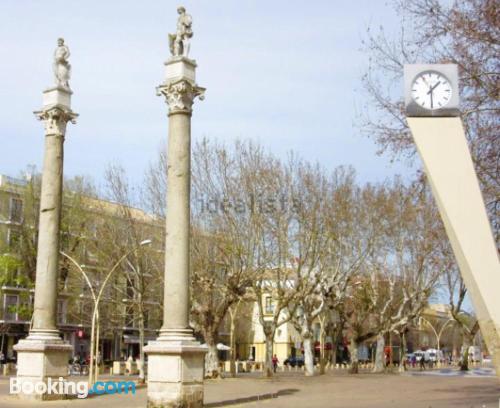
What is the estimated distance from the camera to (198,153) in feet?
119

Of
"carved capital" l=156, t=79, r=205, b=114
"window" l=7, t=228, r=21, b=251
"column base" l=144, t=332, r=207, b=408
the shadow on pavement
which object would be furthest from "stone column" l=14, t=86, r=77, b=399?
"window" l=7, t=228, r=21, b=251

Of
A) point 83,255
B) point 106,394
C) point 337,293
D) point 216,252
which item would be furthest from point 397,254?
point 106,394

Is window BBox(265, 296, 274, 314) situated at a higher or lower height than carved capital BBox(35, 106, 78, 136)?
lower

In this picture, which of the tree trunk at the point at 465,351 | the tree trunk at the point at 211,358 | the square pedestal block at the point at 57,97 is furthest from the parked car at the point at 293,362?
the square pedestal block at the point at 57,97

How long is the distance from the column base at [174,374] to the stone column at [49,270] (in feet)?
15.4

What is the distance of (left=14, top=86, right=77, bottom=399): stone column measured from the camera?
72.4 feet

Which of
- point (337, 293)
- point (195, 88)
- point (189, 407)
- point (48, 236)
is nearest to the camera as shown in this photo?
point (189, 407)

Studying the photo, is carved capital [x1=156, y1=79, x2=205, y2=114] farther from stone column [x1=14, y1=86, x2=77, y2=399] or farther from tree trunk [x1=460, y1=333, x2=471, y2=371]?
tree trunk [x1=460, y1=333, x2=471, y2=371]

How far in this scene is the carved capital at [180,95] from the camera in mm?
20453

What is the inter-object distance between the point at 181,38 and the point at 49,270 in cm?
845

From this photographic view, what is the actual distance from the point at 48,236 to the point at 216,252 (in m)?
14.0

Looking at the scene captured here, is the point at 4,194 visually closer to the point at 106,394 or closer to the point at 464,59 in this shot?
the point at 106,394

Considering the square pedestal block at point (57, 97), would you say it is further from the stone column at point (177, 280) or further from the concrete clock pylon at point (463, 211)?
the concrete clock pylon at point (463, 211)

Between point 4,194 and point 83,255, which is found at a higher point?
point 4,194
